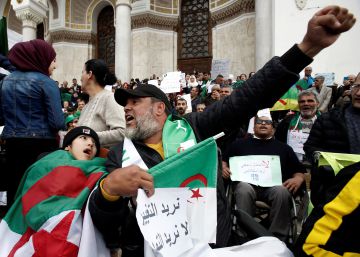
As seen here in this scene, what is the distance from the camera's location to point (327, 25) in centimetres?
152

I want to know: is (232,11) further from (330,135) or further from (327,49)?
(330,135)

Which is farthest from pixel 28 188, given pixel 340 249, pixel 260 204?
pixel 260 204

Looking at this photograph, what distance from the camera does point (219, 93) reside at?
7.01m

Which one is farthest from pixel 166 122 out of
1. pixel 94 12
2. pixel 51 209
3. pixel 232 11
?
pixel 94 12

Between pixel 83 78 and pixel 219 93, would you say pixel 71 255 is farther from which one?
pixel 219 93

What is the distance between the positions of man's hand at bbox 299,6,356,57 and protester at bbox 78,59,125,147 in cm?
164

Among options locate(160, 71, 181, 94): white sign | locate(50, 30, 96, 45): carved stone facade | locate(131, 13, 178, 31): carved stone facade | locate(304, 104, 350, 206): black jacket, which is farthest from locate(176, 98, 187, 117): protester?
locate(50, 30, 96, 45): carved stone facade

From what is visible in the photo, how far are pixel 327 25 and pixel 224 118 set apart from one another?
791mm

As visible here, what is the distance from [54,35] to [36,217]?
66.7 feet

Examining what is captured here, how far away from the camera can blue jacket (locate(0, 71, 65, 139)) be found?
295cm

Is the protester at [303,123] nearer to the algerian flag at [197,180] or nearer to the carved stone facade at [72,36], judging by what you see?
the algerian flag at [197,180]

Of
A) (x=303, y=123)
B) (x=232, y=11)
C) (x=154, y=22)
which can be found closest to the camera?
(x=303, y=123)

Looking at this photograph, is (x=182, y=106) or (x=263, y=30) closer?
(x=182, y=106)

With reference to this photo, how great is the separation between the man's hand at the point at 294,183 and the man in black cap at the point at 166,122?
1.76m
